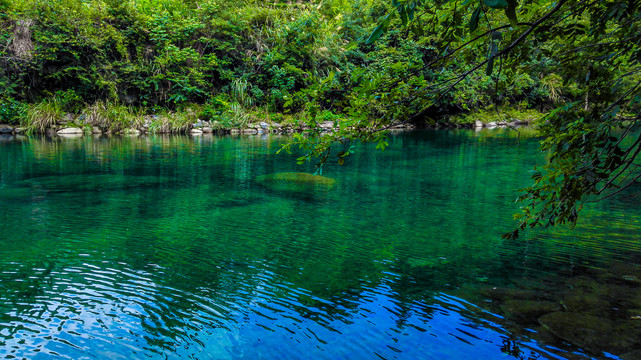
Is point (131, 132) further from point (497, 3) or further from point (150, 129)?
point (497, 3)

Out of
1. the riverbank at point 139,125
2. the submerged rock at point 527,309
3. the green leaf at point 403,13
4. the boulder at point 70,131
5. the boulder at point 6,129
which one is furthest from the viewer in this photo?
the boulder at point 70,131

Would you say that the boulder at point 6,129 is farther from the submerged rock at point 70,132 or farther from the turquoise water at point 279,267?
the turquoise water at point 279,267

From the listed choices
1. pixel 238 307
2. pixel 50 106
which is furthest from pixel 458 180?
pixel 50 106

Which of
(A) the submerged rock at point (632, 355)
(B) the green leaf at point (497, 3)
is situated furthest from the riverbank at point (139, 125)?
(B) the green leaf at point (497, 3)

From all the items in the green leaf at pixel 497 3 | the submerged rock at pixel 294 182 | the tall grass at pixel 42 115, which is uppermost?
the tall grass at pixel 42 115

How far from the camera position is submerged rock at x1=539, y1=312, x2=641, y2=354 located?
2982 mm

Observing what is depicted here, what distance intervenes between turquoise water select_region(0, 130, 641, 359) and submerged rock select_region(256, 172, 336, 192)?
0.22m

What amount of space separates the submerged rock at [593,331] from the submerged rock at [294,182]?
627 cm

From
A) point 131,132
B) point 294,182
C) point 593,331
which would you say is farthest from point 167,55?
point 593,331

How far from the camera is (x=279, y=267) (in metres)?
4.62

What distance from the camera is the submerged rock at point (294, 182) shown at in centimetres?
930

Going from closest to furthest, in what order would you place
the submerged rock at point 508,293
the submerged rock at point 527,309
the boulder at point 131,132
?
the submerged rock at point 527,309, the submerged rock at point 508,293, the boulder at point 131,132

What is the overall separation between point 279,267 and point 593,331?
307 centimetres

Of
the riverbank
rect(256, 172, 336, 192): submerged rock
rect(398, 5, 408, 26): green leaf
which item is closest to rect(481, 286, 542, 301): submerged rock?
rect(398, 5, 408, 26): green leaf
